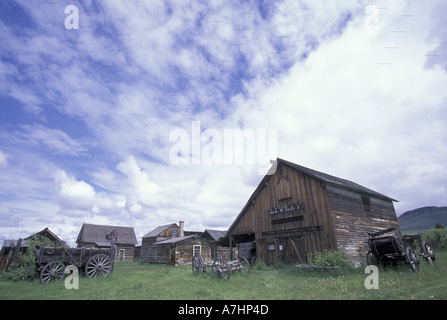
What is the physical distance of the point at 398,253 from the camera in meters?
11.3

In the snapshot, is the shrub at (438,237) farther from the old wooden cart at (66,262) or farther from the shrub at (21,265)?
the shrub at (21,265)

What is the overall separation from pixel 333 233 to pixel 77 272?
50.5 feet

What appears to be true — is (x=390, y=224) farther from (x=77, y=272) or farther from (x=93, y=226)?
(x=93, y=226)

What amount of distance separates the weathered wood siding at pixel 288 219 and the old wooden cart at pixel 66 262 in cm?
1049

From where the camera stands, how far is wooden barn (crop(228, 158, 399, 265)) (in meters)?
15.0

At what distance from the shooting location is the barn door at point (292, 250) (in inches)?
617

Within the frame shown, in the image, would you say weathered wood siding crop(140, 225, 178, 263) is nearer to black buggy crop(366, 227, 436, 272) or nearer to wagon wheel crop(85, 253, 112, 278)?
wagon wheel crop(85, 253, 112, 278)

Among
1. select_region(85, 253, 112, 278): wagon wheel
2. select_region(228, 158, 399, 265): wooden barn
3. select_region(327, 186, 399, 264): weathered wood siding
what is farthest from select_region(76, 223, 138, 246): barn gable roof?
select_region(327, 186, 399, 264): weathered wood siding

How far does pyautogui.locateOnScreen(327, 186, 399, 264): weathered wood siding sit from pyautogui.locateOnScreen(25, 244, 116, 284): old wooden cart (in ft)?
47.6

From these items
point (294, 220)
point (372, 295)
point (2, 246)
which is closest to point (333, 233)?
point (294, 220)

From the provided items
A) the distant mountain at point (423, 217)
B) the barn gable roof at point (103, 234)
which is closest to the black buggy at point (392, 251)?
the barn gable roof at point (103, 234)

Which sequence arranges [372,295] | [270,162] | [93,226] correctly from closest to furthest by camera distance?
[372,295] < [270,162] < [93,226]

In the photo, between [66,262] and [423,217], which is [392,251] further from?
[423,217]

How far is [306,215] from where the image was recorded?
629 inches
